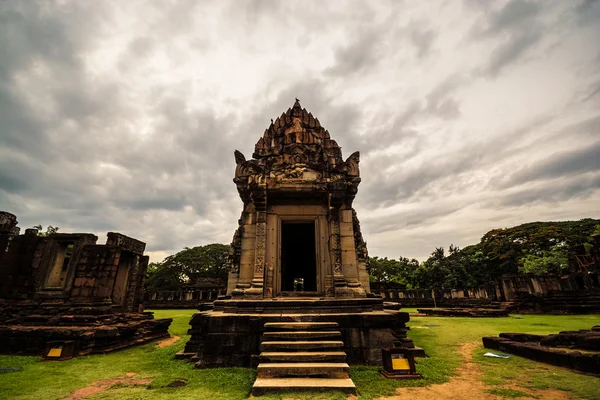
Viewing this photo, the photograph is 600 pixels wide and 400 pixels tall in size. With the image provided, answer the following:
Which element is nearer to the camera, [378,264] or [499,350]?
[499,350]

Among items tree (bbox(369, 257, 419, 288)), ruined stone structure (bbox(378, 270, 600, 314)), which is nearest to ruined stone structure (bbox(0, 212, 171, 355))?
ruined stone structure (bbox(378, 270, 600, 314))

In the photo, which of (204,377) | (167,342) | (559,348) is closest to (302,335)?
(204,377)

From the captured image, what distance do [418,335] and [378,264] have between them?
4251 centimetres

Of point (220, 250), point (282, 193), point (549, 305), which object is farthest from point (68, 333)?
point (220, 250)

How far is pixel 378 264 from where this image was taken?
5116cm

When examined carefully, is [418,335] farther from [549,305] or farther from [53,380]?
[549,305]

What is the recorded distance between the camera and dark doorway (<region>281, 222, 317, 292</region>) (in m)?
13.2

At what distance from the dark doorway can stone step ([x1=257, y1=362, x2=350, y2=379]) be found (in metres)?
7.57

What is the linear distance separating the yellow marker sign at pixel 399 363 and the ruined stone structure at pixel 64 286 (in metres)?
8.60

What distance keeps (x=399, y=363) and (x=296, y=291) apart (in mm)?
3950

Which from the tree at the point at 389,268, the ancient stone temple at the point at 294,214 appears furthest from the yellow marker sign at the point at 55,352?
the tree at the point at 389,268

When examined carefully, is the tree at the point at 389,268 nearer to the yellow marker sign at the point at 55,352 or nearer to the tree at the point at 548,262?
the tree at the point at 548,262

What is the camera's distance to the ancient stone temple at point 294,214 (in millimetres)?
8219

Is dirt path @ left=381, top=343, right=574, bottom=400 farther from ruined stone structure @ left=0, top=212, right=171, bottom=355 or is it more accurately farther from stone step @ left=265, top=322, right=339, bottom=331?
ruined stone structure @ left=0, top=212, right=171, bottom=355
